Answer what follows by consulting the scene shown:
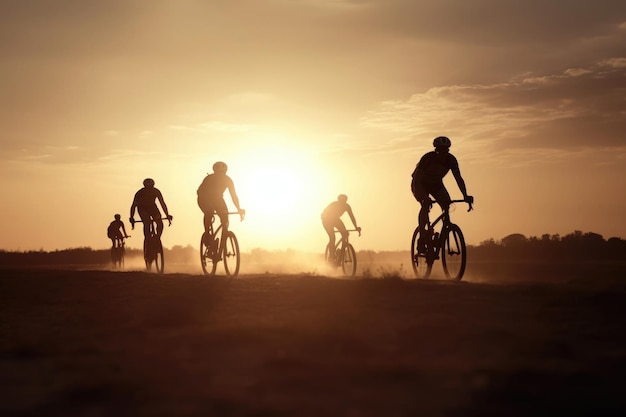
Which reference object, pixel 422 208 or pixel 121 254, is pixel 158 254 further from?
pixel 121 254

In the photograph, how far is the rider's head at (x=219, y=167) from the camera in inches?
709

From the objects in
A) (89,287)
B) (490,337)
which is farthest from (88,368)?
(89,287)

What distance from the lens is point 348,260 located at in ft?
72.0

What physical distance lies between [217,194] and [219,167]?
653 mm

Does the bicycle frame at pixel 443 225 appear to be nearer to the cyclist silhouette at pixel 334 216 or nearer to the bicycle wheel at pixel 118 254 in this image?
the cyclist silhouette at pixel 334 216

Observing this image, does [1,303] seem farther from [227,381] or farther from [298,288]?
[227,381]

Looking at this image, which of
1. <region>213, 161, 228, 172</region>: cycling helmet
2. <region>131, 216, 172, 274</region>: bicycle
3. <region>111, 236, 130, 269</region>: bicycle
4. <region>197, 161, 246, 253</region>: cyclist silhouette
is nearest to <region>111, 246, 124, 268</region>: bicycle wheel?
<region>111, 236, 130, 269</region>: bicycle

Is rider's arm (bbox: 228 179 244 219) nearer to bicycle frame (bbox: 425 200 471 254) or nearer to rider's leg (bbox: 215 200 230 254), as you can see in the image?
rider's leg (bbox: 215 200 230 254)

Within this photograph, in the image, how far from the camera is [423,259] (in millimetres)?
14875

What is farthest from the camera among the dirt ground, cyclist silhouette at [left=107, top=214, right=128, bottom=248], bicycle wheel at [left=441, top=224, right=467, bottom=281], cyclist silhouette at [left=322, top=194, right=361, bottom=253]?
cyclist silhouette at [left=107, top=214, right=128, bottom=248]

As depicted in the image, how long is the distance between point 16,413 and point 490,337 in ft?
14.7

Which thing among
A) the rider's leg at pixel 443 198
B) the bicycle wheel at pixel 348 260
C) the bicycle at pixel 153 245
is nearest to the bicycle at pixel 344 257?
the bicycle wheel at pixel 348 260

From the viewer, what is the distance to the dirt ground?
601cm

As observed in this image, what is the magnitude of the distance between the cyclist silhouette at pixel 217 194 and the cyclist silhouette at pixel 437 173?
189 inches
